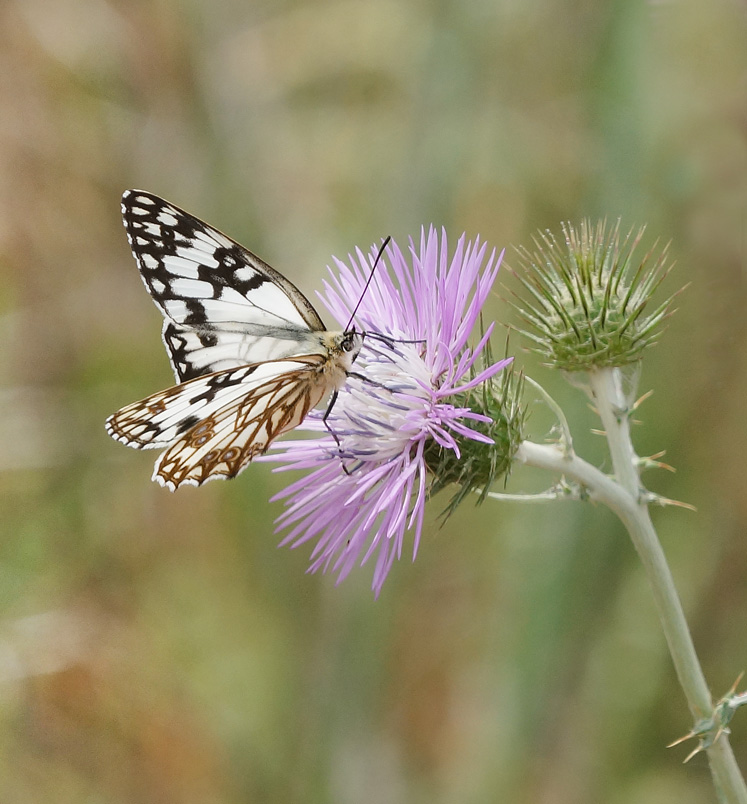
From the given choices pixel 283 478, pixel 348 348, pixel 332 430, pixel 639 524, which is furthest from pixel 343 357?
pixel 283 478

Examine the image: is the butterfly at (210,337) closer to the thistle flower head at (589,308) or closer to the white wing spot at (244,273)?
the white wing spot at (244,273)

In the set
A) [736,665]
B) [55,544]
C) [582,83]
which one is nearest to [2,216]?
[55,544]

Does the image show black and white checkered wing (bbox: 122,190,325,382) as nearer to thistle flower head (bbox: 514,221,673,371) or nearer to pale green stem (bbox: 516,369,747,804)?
thistle flower head (bbox: 514,221,673,371)

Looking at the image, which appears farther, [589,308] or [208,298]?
[208,298]

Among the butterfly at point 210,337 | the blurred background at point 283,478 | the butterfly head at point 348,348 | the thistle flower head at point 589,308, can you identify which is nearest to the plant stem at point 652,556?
the thistle flower head at point 589,308

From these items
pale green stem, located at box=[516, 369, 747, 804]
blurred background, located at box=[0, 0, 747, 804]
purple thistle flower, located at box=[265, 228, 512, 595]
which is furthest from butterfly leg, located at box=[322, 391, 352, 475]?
blurred background, located at box=[0, 0, 747, 804]

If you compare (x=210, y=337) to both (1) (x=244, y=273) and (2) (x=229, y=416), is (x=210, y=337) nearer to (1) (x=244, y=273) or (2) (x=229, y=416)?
(1) (x=244, y=273)
